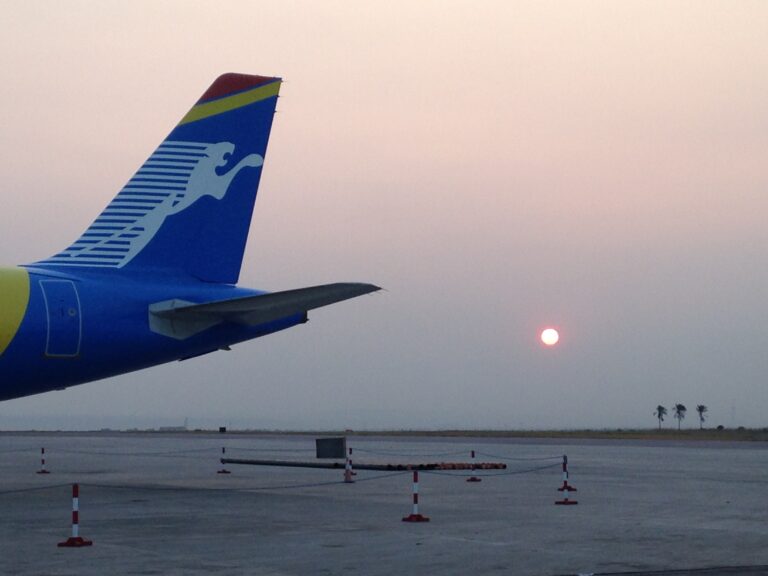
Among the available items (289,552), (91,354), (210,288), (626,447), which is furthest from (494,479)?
(626,447)

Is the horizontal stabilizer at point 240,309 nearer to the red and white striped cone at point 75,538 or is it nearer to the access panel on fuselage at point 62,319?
the access panel on fuselage at point 62,319

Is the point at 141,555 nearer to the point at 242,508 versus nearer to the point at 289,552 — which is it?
the point at 289,552

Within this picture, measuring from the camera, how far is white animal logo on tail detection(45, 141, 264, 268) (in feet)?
102

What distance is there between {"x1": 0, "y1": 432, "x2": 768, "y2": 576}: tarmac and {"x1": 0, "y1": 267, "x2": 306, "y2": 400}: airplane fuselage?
10.5ft

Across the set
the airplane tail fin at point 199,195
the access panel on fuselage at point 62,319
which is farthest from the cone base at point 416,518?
the airplane tail fin at point 199,195

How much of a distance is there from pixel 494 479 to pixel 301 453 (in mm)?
22535

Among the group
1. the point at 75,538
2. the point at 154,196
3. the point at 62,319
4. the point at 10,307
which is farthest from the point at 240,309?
the point at 75,538

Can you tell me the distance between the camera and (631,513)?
25422mm

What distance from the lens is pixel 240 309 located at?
29719 mm

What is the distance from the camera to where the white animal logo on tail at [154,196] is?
31062 millimetres

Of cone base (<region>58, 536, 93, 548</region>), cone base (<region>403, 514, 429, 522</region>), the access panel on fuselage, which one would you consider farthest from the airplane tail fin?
cone base (<region>58, 536, 93, 548</region>)

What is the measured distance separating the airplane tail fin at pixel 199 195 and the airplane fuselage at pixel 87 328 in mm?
745

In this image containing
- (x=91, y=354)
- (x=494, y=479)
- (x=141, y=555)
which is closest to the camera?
(x=141, y=555)

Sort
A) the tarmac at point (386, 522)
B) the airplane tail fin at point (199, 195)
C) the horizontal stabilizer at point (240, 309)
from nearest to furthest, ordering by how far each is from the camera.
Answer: the tarmac at point (386, 522)
the horizontal stabilizer at point (240, 309)
the airplane tail fin at point (199, 195)
